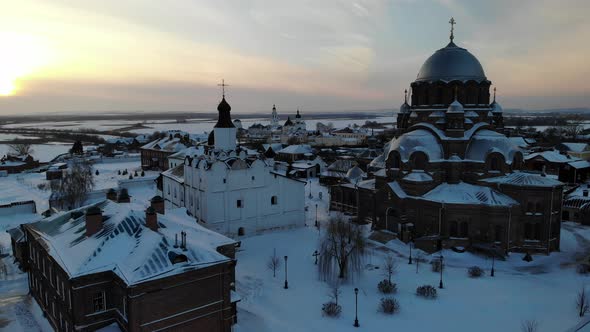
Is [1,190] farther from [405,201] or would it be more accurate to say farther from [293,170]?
[405,201]

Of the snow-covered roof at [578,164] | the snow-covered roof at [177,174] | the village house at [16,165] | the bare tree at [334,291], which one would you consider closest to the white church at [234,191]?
the snow-covered roof at [177,174]

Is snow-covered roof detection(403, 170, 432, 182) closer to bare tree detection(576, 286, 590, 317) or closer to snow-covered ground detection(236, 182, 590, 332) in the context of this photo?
snow-covered ground detection(236, 182, 590, 332)

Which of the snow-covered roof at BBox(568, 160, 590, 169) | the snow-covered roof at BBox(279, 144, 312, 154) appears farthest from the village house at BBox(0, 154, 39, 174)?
the snow-covered roof at BBox(568, 160, 590, 169)

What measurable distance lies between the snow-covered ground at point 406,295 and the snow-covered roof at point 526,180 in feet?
15.9

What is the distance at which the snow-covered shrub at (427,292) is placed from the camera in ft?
68.6

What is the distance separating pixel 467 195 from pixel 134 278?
22.8 meters

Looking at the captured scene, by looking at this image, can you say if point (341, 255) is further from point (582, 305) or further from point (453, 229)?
point (582, 305)

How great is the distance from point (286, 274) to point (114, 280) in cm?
974

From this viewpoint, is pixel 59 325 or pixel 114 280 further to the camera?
pixel 59 325

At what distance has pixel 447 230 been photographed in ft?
94.0

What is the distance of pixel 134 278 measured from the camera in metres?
14.5

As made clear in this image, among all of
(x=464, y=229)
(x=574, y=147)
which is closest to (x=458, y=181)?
(x=464, y=229)

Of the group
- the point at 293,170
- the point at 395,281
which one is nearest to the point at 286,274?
the point at 395,281

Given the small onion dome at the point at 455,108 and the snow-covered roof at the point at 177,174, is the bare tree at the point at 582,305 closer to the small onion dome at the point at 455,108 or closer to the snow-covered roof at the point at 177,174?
the small onion dome at the point at 455,108
